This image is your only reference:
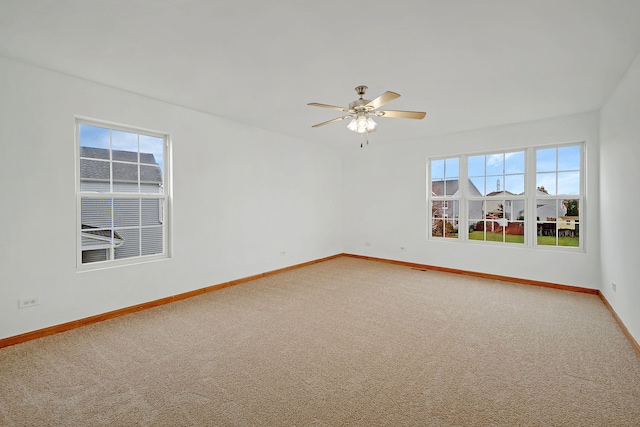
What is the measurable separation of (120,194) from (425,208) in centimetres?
502

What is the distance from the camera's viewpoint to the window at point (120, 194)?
3.37 m

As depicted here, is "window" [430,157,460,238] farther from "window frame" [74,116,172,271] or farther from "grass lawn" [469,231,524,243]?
"window frame" [74,116,172,271]

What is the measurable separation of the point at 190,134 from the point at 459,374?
4143 millimetres

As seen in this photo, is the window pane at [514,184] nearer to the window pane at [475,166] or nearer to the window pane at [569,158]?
the window pane at [475,166]

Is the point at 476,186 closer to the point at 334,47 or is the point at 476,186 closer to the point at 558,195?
the point at 558,195

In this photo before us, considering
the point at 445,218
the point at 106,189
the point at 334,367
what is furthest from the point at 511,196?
the point at 106,189

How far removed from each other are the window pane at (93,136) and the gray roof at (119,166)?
1.8 inches

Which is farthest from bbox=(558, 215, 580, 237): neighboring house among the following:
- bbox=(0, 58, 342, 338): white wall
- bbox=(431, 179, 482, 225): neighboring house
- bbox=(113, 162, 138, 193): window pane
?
bbox=(113, 162, 138, 193): window pane

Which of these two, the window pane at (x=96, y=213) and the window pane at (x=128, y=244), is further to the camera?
the window pane at (x=128, y=244)

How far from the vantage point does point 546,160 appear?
4.78m

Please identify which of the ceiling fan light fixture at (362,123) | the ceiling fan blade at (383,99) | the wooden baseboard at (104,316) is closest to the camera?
the ceiling fan blade at (383,99)

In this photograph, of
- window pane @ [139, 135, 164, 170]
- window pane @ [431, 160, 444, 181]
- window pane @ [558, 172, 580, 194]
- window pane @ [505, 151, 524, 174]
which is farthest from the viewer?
window pane @ [431, 160, 444, 181]

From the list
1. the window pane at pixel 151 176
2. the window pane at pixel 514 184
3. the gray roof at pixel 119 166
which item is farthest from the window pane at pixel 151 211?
the window pane at pixel 514 184

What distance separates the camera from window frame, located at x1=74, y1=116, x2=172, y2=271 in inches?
129
